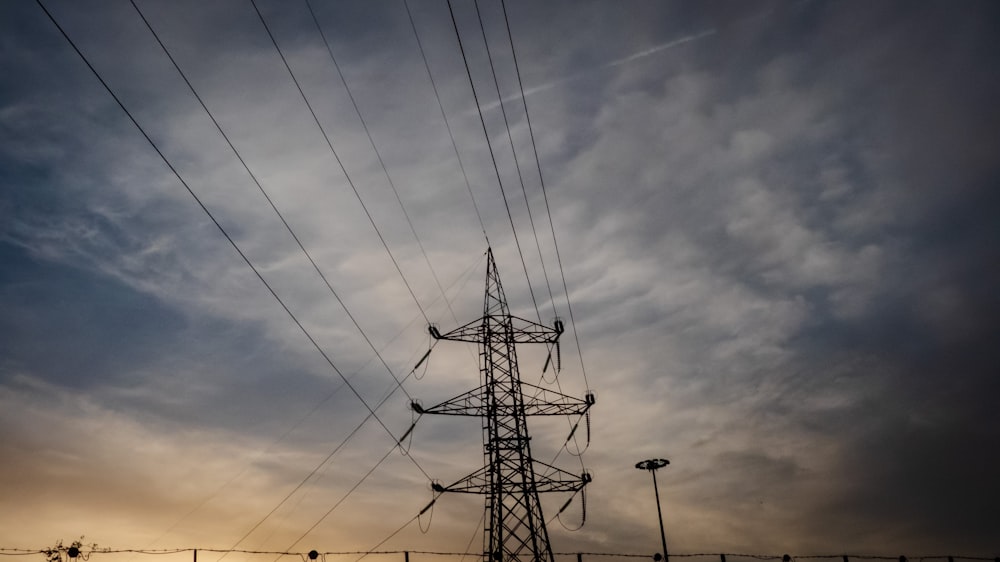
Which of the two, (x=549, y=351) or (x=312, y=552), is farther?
(x=549, y=351)

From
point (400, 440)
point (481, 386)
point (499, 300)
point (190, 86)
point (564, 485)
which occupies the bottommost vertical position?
point (564, 485)

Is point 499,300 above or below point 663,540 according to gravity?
above

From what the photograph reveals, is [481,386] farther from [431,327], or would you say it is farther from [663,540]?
[663,540]

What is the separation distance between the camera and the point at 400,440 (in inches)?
1276

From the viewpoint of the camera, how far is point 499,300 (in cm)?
3775

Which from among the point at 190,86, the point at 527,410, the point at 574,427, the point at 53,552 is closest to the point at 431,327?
the point at 527,410

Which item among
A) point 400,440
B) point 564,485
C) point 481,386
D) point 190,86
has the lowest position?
point 564,485

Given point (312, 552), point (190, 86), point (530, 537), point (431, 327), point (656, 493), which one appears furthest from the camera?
point (656, 493)

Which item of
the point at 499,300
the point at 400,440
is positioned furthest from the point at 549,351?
the point at 400,440

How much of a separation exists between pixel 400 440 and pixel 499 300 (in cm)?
1010

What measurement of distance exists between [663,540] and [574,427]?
11.2 m

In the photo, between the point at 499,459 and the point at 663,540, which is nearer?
the point at 499,459

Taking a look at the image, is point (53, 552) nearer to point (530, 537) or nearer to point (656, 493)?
point (530, 537)

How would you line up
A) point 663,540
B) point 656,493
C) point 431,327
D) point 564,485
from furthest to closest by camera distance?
point 656,493, point 663,540, point 431,327, point 564,485
